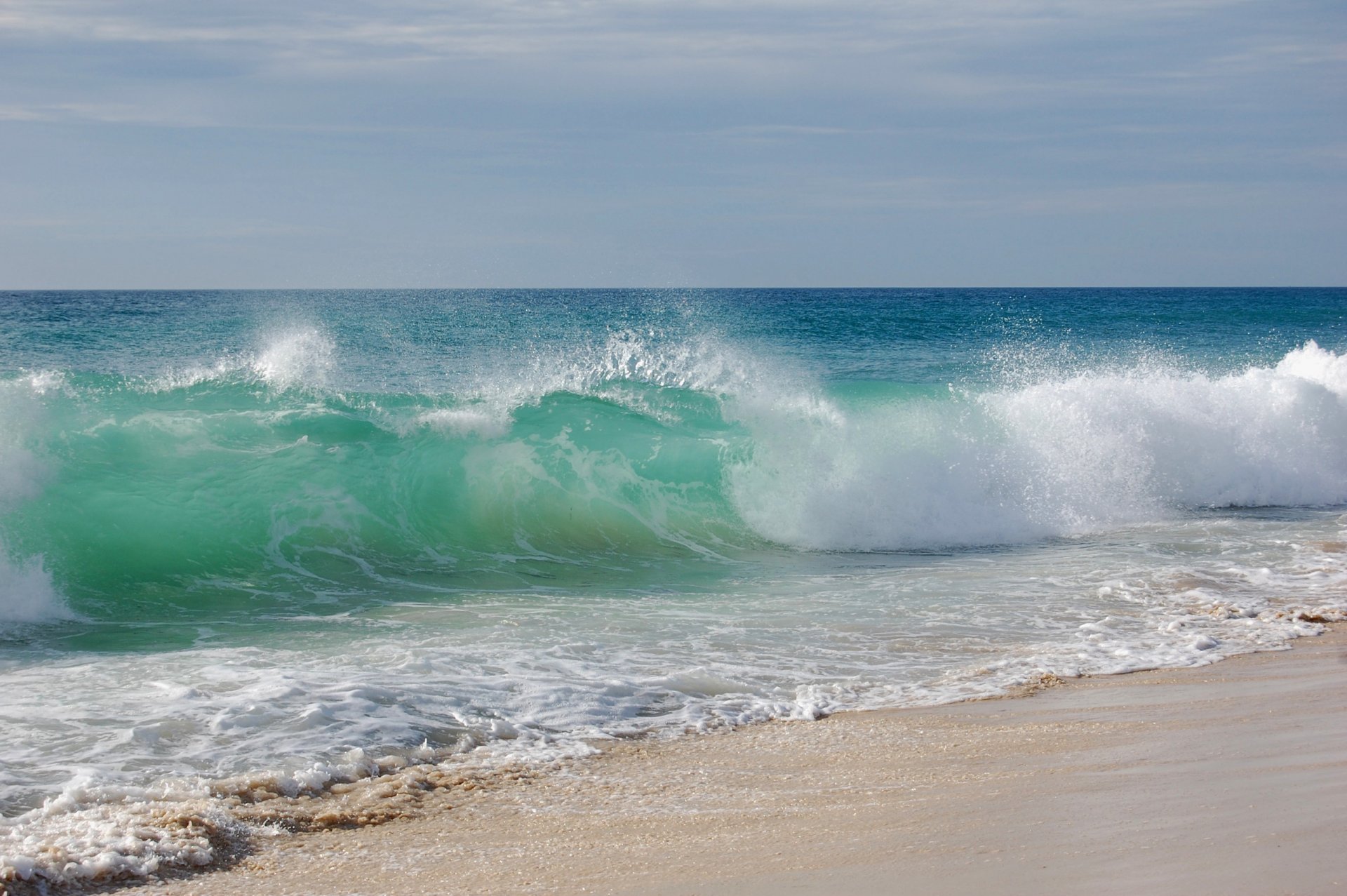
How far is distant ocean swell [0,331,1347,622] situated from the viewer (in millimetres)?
8773

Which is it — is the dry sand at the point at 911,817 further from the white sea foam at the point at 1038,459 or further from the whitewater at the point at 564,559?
the white sea foam at the point at 1038,459

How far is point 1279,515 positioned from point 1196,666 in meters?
6.74

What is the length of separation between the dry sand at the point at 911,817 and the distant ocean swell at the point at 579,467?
4211mm

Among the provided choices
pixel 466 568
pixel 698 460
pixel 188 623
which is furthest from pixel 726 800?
pixel 698 460

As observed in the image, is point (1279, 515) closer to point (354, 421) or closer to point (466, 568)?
point (466, 568)

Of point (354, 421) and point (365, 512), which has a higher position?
point (354, 421)

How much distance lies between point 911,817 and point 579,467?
7.86m

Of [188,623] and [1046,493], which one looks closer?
[188,623]

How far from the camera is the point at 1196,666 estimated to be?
221 inches

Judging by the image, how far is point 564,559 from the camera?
9.18 meters

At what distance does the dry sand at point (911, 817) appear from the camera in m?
3.20

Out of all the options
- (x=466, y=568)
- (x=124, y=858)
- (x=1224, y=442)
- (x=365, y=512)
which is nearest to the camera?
(x=124, y=858)

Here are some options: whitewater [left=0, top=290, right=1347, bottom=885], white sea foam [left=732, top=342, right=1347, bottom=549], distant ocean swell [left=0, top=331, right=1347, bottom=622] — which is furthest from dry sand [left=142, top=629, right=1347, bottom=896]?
white sea foam [left=732, top=342, right=1347, bottom=549]

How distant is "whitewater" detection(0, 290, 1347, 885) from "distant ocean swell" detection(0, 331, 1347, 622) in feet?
0.13
